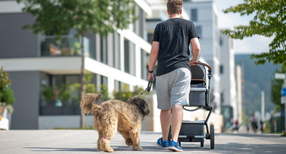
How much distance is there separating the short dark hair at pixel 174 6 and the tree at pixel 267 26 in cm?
638

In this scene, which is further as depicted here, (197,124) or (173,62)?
(197,124)

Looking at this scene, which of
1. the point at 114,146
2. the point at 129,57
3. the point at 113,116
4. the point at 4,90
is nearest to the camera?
the point at 113,116

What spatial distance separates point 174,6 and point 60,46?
18974 mm

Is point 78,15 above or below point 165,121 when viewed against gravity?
above

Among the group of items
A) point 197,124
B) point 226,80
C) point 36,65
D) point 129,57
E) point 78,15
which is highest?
point 78,15

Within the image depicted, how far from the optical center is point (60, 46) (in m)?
24.3

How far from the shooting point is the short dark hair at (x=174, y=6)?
613cm

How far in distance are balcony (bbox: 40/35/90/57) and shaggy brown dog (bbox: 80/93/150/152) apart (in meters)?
18.1

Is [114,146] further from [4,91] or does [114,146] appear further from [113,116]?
[4,91]

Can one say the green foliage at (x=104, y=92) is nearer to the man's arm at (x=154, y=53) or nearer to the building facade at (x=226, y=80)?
the man's arm at (x=154, y=53)

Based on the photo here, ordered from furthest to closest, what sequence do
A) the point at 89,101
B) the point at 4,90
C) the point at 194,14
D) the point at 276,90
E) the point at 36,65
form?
1. the point at 194,14
2. the point at 276,90
3. the point at 36,65
4. the point at 4,90
5. the point at 89,101

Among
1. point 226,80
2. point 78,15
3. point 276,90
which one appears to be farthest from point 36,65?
point 226,80

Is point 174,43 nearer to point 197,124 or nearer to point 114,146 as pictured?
point 197,124

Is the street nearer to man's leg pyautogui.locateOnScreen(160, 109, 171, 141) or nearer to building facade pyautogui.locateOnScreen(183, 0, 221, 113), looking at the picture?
man's leg pyautogui.locateOnScreen(160, 109, 171, 141)
